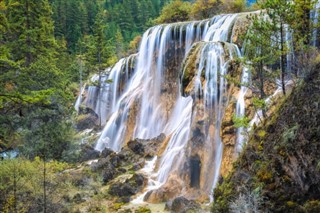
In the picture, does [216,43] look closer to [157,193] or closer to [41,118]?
[157,193]

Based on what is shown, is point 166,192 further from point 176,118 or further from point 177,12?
point 177,12

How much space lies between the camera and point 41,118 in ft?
69.1

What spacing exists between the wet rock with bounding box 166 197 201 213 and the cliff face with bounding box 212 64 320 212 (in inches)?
210

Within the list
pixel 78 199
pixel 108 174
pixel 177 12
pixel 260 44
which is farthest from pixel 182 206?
pixel 177 12

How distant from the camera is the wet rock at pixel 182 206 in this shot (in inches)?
568

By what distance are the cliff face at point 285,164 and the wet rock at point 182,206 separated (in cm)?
534

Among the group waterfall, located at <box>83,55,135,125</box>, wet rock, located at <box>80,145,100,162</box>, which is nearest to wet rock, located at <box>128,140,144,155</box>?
wet rock, located at <box>80,145,100,162</box>

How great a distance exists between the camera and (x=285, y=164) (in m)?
7.51

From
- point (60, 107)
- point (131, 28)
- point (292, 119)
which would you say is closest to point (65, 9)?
point (131, 28)

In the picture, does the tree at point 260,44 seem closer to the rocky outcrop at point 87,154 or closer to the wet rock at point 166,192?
the wet rock at point 166,192

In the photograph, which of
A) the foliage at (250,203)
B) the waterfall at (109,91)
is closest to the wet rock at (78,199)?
the foliage at (250,203)

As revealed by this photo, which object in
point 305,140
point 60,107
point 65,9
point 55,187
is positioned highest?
point 65,9

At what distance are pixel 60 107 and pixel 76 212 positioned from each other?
8569 mm

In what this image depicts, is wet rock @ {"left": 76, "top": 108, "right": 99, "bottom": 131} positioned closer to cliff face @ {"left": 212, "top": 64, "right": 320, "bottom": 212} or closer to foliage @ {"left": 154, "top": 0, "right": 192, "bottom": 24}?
foliage @ {"left": 154, "top": 0, "right": 192, "bottom": 24}
